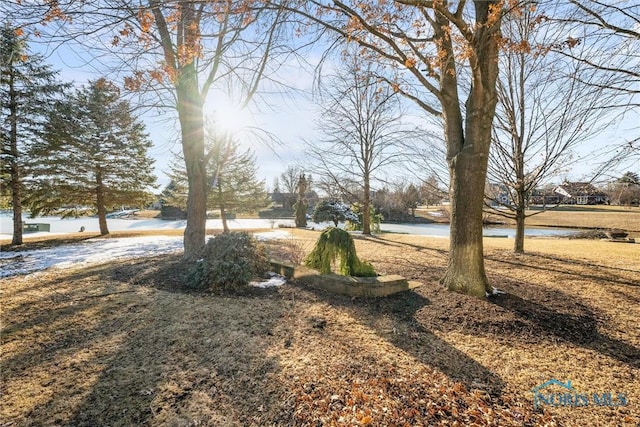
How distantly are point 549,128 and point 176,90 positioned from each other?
9.58m

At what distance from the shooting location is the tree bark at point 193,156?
23.3ft

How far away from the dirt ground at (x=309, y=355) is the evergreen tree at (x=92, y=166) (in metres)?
9.19

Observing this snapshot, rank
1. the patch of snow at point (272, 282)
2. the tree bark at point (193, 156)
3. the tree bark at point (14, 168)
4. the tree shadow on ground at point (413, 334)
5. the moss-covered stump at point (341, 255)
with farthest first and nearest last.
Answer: the tree bark at point (14, 168) → the tree bark at point (193, 156) → the patch of snow at point (272, 282) → the moss-covered stump at point (341, 255) → the tree shadow on ground at point (413, 334)

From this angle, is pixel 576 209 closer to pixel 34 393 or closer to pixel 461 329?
pixel 461 329

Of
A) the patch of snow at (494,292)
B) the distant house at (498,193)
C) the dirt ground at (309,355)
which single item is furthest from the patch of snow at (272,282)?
the distant house at (498,193)

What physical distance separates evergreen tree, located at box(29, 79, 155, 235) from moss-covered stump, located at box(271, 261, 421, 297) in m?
10.5

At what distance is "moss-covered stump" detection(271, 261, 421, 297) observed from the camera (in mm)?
4379

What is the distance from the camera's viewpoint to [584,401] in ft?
7.18

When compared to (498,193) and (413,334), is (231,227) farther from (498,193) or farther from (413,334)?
(413,334)

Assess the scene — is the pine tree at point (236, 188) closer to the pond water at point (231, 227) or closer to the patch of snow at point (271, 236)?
the pond water at point (231, 227)

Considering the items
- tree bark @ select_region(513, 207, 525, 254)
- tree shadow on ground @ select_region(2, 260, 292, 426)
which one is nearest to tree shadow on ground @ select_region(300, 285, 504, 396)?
tree shadow on ground @ select_region(2, 260, 292, 426)
